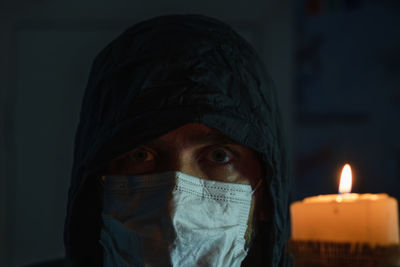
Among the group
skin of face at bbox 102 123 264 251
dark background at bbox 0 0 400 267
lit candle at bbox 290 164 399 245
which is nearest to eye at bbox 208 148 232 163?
skin of face at bbox 102 123 264 251

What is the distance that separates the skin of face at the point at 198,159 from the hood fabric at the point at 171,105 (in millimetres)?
55

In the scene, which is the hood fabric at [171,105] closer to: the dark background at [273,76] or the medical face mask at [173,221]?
the medical face mask at [173,221]

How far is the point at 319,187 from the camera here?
2902 mm

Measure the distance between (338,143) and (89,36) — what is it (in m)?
1.49

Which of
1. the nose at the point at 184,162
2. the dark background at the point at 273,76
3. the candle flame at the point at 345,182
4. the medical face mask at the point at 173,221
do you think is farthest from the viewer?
the dark background at the point at 273,76

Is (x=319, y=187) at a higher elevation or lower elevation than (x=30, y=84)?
lower

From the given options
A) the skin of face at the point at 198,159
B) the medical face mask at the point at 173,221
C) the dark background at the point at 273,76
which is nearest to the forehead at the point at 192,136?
the skin of face at the point at 198,159

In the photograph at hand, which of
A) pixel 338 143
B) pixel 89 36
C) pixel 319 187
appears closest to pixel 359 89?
pixel 338 143

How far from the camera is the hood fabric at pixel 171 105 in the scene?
4.24 ft

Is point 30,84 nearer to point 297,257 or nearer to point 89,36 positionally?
point 89,36

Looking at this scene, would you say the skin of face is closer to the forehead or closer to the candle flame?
the forehead

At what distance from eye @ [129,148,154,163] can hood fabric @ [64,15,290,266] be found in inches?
3.5

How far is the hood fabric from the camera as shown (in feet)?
4.24

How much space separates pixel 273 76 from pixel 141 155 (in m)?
1.60
